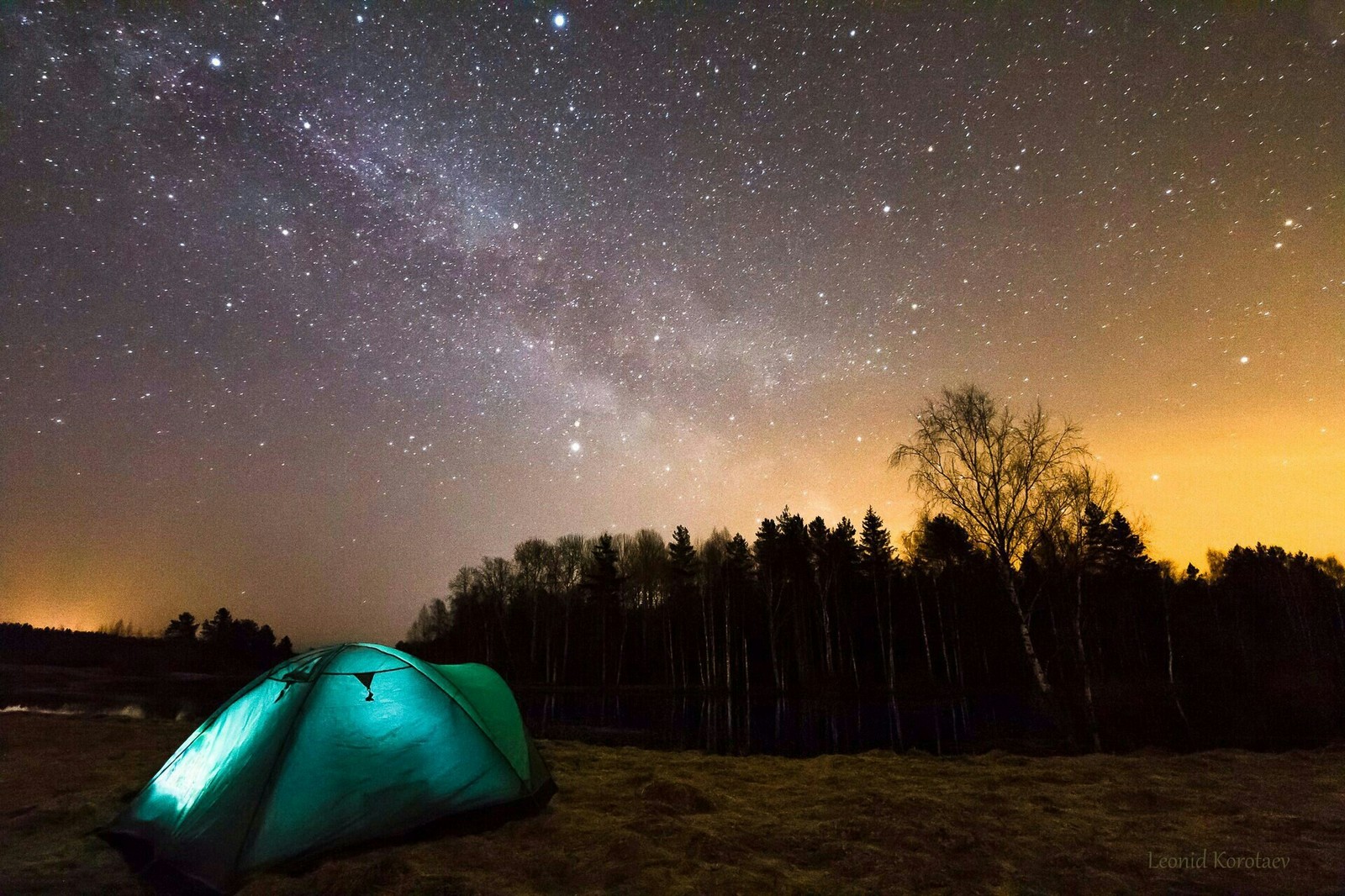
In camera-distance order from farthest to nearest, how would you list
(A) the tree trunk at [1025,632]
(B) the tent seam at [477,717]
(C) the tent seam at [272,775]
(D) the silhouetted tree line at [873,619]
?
(D) the silhouetted tree line at [873,619] → (A) the tree trunk at [1025,632] → (B) the tent seam at [477,717] → (C) the tent seam at [272,775]

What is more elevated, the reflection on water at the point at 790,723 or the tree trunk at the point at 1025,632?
the tree trunk at the point at 1025,632

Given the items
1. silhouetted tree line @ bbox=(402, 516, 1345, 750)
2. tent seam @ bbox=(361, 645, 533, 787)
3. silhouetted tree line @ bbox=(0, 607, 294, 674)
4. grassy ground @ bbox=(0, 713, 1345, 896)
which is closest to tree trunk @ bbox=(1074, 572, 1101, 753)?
grassy ground @ bbox=(0, 713, 1345, 896)

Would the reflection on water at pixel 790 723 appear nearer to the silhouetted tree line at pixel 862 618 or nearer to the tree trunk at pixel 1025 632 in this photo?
the tree trunk at pixel 1025 632

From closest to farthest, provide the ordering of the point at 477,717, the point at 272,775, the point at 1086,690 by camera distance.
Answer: the point at 272,775
the point at 477,717
the point at 1086,690

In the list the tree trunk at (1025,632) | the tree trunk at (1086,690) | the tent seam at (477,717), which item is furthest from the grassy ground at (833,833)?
the tree trunk at (1025,632)

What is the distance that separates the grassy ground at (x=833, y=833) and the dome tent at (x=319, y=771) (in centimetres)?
35

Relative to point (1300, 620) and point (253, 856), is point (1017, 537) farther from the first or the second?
point (1300, 620)

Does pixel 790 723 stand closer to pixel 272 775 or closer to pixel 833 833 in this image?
pixel 833 833

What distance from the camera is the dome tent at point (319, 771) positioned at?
5.78 metres

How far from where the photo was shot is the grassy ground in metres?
5.21

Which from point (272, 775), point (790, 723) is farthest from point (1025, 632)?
point (272, 775)

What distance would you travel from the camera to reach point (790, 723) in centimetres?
2214

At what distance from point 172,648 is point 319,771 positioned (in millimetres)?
83128

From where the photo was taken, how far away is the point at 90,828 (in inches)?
271
